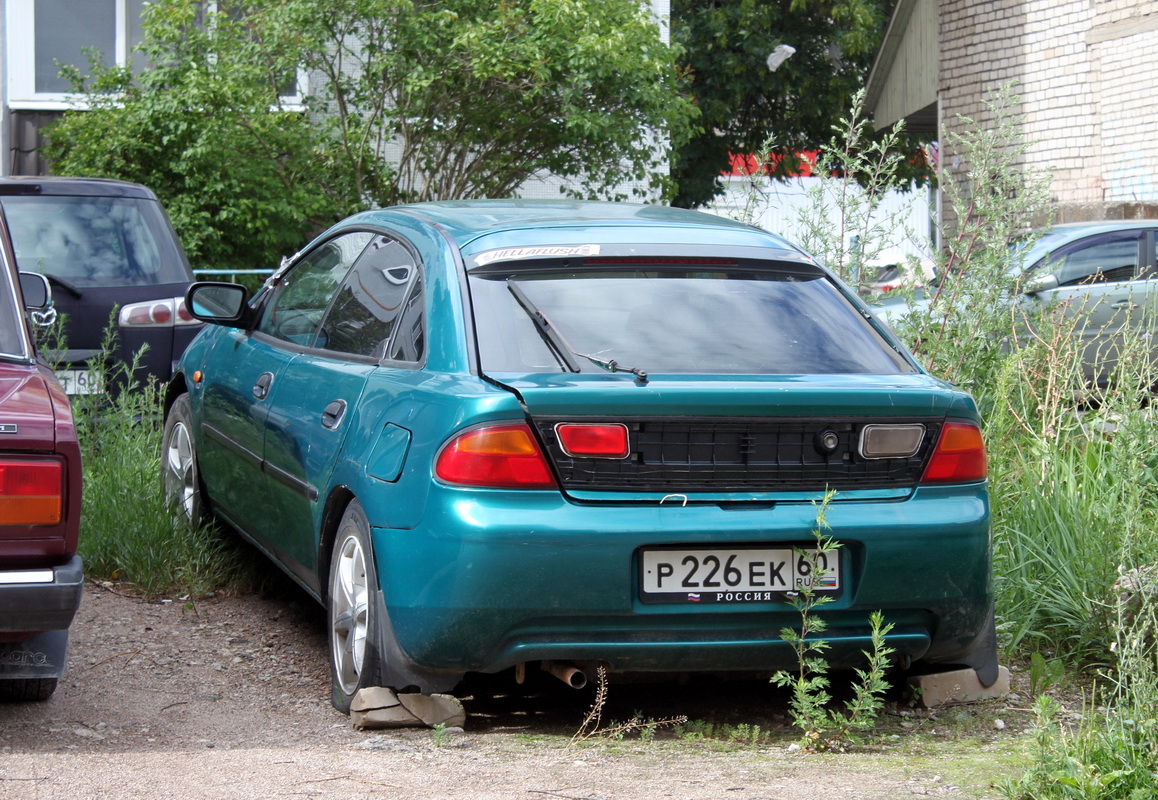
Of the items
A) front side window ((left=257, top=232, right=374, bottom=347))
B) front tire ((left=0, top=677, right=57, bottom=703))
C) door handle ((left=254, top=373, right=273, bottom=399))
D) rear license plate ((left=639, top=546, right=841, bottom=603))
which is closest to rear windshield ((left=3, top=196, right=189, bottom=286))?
front side window ((left=257, top=232, right=374, bottom=347))

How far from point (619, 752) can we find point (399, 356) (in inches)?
53.4

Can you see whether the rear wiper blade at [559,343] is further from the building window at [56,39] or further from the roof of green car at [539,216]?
the building window at [56,39]

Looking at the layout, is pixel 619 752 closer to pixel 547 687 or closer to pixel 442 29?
pixel 547 687

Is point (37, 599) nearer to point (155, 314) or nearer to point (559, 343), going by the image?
point (559, 343)

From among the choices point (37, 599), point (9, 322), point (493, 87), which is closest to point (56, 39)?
point (493, 87)

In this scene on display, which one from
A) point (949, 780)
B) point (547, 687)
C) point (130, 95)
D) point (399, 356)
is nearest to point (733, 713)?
point (547, 687)

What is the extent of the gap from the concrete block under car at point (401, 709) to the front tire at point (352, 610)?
0.15 feet

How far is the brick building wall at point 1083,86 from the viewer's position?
18.2m

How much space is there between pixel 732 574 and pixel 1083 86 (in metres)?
17.3

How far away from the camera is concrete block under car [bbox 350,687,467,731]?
4109 mm

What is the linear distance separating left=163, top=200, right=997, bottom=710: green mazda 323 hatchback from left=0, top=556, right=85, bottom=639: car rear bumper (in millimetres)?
813

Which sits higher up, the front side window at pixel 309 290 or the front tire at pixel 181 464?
the front side window at pixel 309 290

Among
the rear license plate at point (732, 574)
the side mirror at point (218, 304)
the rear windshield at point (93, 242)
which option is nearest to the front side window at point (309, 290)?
the side mirror at point (218, 304)

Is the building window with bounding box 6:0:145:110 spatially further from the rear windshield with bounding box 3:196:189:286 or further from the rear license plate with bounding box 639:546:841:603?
the rear license plate with bounding box 639:546:841:603
